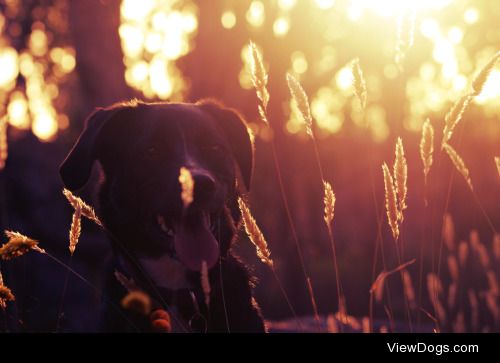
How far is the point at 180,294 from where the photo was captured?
3.66m

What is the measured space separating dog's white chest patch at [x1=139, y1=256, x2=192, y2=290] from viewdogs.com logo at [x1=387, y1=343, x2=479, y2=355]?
1.76m

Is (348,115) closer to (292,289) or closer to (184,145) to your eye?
(292,289)

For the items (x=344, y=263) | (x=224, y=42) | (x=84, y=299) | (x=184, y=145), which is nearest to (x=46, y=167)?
(x=84, y=299)

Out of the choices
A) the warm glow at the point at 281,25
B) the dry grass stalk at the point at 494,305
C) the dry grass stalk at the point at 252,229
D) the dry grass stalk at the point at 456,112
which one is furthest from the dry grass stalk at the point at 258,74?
the warm glow at the point at 281,25

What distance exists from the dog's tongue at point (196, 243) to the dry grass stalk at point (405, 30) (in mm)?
1285

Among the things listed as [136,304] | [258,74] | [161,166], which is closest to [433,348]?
[136,304]

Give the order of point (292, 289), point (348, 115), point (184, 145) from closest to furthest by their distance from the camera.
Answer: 1. point (184, 145)
2. point (292, 289)
3. point (348, 115)

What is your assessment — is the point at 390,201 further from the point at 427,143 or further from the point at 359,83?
the point at 359,83

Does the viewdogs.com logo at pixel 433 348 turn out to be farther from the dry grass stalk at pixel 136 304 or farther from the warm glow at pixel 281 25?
the warm glow at pixel 281 25

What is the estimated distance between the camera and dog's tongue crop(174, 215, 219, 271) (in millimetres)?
3162

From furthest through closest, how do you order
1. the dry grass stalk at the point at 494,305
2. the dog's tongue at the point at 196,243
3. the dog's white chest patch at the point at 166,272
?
the dog's white chest patch at the point at 166,272 → the dry grass stalk at the point at 494,305 → the dog's tongue at the point at 196,243

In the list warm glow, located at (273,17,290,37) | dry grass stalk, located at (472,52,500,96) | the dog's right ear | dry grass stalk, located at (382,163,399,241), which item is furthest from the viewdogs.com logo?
warm glow, located at (273,17,290,37)

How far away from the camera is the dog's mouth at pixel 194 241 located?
3168 millimetres

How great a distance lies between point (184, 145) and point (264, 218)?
1095 centimetres
